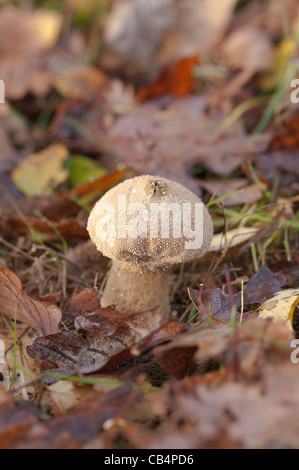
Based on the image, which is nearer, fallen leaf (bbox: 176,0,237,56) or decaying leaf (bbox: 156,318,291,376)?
decaying leaf (bbox: 156,318,291,376)

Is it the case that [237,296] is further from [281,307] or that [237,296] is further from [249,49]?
[249,49]

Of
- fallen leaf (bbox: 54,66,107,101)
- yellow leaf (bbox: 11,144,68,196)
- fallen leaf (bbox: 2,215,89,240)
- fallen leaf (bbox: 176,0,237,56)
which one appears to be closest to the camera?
Answer: fallen leaf (bbox: 2,215,89,240)

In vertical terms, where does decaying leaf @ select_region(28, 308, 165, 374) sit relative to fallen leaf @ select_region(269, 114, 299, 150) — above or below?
below

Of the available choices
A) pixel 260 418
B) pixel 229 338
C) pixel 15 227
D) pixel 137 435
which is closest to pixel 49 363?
pixel 137 435

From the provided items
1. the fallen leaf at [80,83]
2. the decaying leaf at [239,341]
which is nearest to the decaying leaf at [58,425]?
the decaying leaf at [239,341]

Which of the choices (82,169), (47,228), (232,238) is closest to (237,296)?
(232,238)

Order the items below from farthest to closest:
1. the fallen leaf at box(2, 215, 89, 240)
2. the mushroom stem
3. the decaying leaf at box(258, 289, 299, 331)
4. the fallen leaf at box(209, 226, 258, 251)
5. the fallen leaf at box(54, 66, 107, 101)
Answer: the fallen leaf at box(54, 66, 107, 101)
the fallen leaf at box(2, 215, 89, 240)
the fallen leaf at box(209, 226, 258, 251)
the mushroom stem
the decaying leaf at box(258, 289, 299, 331)

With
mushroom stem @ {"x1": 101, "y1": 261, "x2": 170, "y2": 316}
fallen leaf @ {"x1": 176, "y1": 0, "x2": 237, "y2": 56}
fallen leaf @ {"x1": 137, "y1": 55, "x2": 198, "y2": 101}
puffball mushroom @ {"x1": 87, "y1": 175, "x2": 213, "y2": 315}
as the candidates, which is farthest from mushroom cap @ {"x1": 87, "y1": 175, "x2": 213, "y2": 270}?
fallen leaf @ {"x1": 176, "y1": 0, "x2": 237, "y2": 56}

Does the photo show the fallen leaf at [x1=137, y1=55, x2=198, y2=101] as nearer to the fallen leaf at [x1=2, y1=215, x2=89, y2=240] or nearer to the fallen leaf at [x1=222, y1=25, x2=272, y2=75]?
the fallen leaf at [x1=222, y1=25, x2=272, y2=75]
